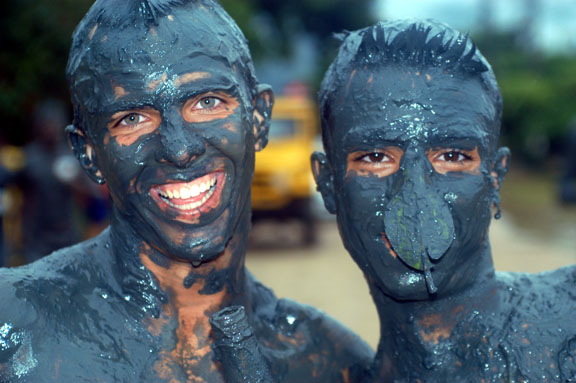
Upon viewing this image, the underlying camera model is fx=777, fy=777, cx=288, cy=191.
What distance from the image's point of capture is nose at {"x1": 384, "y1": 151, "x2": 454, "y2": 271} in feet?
7.54

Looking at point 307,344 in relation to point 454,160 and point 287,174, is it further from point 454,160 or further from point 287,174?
point 287,174

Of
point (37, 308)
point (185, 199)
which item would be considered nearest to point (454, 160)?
point (185, 199)

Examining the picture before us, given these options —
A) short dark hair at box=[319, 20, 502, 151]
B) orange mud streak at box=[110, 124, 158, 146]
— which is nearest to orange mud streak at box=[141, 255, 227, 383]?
orange mud streak at box=[110, 124, 158, 146]

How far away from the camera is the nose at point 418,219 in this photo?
2.30 metres

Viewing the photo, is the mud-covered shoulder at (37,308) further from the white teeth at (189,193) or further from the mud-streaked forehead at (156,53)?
the mud-streaked forehead at (156,53)

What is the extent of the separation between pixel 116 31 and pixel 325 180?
848 millimetres

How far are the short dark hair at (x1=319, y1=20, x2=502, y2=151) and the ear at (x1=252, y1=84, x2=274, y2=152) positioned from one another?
0.28 metres

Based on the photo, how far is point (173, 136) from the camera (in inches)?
91.3

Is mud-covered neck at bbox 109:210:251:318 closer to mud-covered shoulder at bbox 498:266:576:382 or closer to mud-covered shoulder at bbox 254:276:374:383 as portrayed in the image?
mud-covered shoulder at bbox 254:276:374:383

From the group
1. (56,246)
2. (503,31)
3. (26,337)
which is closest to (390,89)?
(26,337)

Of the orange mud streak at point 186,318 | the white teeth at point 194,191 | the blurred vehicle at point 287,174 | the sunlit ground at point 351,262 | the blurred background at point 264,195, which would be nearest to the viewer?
the white teeth at point 194,191

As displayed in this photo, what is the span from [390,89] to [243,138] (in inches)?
19.3

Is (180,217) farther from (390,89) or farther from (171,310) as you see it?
(390,89)

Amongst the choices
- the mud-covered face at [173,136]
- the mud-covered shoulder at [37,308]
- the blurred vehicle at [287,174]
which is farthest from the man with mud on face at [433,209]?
the blurred vehicle at [287,174]
